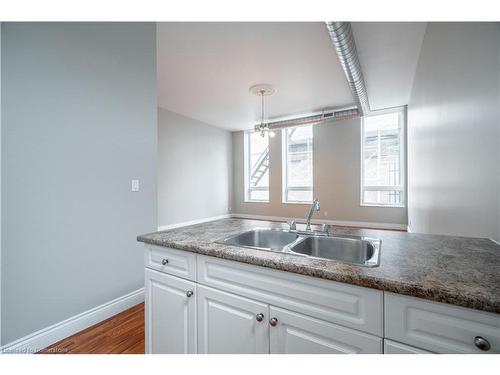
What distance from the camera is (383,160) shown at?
17.4 ft

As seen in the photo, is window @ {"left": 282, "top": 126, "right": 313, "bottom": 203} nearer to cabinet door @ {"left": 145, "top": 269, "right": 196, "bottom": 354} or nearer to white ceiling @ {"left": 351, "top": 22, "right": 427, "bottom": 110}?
white ceiling @ {"left": 351, "top": 22, "right": 427, "bottom": 110}

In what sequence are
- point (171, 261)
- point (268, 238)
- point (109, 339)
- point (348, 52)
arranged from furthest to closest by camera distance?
point (348, 52) < point (109, 339) < point (268, 238) < point (171, 261)

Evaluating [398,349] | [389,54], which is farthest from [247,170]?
[398,349]

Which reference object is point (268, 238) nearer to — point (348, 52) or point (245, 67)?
point (348, 52)

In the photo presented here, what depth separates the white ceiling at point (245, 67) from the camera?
2490 mm

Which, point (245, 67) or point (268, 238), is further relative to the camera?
point (245, 67)

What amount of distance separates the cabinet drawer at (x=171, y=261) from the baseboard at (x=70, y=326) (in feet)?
3.30

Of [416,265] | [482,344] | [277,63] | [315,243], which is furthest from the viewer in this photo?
[277,63]

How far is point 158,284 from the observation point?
4.18 feet

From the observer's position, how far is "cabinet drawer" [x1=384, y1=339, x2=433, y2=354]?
68 centimetres

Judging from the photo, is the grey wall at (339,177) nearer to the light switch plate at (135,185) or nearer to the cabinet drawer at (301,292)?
the light switch plate at (135,185)

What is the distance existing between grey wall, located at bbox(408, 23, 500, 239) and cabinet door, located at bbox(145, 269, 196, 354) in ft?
4.96

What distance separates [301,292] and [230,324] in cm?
40
